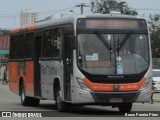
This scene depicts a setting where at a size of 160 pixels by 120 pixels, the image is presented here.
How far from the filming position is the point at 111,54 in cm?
1739

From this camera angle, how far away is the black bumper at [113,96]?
17094mm

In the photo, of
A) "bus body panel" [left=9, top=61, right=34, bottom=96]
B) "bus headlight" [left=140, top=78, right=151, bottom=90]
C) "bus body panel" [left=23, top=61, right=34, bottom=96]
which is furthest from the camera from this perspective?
"bus body panel" [left=9, top=61, right=34, bottom=96]

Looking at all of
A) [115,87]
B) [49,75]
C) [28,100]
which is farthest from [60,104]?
[28,100]

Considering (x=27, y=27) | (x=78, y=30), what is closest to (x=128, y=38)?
(x=78, y=30)

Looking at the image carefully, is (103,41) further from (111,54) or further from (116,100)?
(116,100)

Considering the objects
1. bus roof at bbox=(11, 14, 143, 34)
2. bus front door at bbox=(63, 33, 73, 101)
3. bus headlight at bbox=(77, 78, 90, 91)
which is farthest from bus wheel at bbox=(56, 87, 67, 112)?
bus roof at bbox=(11, 14, 143, 34)

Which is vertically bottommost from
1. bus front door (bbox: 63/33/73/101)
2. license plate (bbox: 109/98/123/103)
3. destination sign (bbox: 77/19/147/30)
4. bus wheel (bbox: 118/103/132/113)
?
bus wheel (bbox: 118/103/132/113)

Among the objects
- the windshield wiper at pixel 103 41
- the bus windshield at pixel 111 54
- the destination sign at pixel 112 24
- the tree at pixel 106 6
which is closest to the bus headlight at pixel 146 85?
the bus windshield at pixel 111 54

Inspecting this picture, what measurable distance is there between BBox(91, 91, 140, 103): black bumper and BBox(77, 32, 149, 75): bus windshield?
634 mm

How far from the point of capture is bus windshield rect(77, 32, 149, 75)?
56.6 ft

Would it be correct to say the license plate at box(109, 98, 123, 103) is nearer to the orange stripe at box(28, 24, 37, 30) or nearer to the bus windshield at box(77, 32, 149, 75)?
the bus windshield at box(77, 32, 149, 75)

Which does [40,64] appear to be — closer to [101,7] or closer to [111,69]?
[111,69]

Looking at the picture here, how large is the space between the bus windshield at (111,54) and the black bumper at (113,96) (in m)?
0.63

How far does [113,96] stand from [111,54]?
133cm
